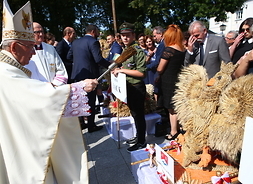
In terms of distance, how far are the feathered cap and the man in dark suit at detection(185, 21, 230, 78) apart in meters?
2.03

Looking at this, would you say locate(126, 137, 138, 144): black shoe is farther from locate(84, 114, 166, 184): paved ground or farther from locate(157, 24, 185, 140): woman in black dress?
locate(157, 24, 185, 140): woman in black dress

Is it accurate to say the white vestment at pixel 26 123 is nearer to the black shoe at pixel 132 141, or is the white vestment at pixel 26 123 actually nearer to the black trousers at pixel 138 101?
the black trousers at pixel 138 101

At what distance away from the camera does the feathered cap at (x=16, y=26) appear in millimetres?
1489

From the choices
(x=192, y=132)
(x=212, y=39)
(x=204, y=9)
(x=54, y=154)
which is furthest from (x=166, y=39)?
(x=204, y=9)

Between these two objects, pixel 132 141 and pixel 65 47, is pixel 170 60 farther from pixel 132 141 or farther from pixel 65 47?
pixel 65 47

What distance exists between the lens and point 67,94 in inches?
57.5

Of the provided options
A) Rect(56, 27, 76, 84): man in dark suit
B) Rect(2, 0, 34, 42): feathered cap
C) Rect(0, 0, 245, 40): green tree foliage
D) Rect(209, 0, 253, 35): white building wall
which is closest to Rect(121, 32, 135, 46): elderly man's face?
Rect(2, 0, 34, 42): feathered cap

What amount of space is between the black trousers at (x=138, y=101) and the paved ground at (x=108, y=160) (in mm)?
419

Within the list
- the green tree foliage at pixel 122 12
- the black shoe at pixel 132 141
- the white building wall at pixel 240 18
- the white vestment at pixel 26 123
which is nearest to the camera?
the white vestment at pixel 26 123

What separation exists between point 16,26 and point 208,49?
233cm

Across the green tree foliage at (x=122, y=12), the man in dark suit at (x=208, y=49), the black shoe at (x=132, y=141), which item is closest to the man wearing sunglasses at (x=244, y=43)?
the man in dark suit at (x=208, y=49)

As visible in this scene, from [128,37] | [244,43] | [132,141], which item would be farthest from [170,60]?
[132,141]

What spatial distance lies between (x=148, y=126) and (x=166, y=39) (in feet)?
5.27

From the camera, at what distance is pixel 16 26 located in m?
1.51
